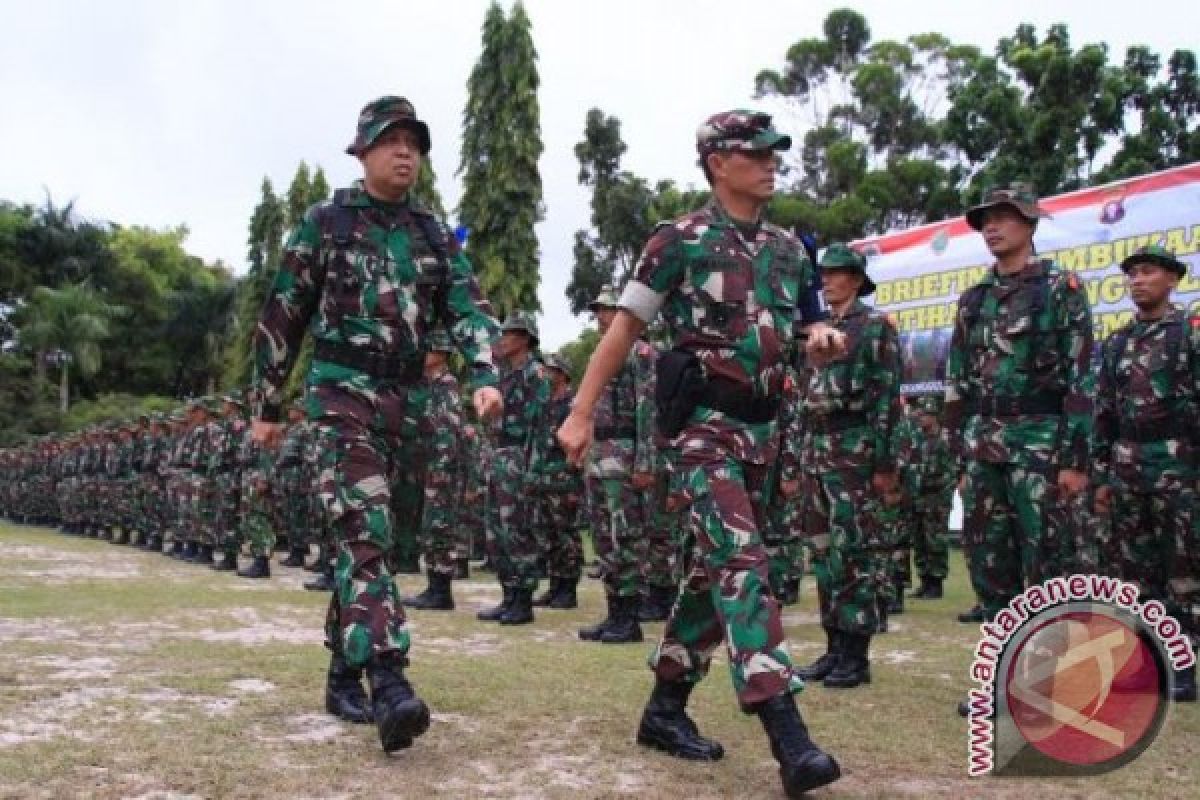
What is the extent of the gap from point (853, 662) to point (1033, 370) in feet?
4.97

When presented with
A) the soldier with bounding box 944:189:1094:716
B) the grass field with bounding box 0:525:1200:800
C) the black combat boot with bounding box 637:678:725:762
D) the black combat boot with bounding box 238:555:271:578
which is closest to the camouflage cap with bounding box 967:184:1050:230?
the soldier with bounding box 944:189:1094:716

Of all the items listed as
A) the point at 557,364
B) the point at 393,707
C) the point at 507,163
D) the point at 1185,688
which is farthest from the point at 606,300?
the point at 507,163

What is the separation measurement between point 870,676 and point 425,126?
316cm

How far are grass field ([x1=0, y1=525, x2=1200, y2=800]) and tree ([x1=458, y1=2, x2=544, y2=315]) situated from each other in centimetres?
1973

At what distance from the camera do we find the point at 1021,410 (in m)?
4.85

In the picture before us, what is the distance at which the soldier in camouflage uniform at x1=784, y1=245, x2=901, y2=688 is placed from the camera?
5172mm

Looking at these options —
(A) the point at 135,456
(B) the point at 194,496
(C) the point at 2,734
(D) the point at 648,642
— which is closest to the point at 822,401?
(D) the point at 648,642

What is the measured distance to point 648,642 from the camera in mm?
6660

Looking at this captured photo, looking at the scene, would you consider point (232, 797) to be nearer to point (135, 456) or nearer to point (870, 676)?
point (870, 676)

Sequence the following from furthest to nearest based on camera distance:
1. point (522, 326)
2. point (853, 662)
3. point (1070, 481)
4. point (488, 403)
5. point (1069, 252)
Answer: point (1069, 252) → point (522, 326) → point (853, 662) → point (1070, 481) → point (488, 403)

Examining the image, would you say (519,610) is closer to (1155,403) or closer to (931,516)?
(1155,403)

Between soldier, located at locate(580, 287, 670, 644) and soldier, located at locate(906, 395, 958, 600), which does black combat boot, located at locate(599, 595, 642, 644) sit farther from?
soldier, located at locate(906, 395, 958, 600)

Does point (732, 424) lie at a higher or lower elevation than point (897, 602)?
higher

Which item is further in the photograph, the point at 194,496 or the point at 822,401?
the point at 194,496
